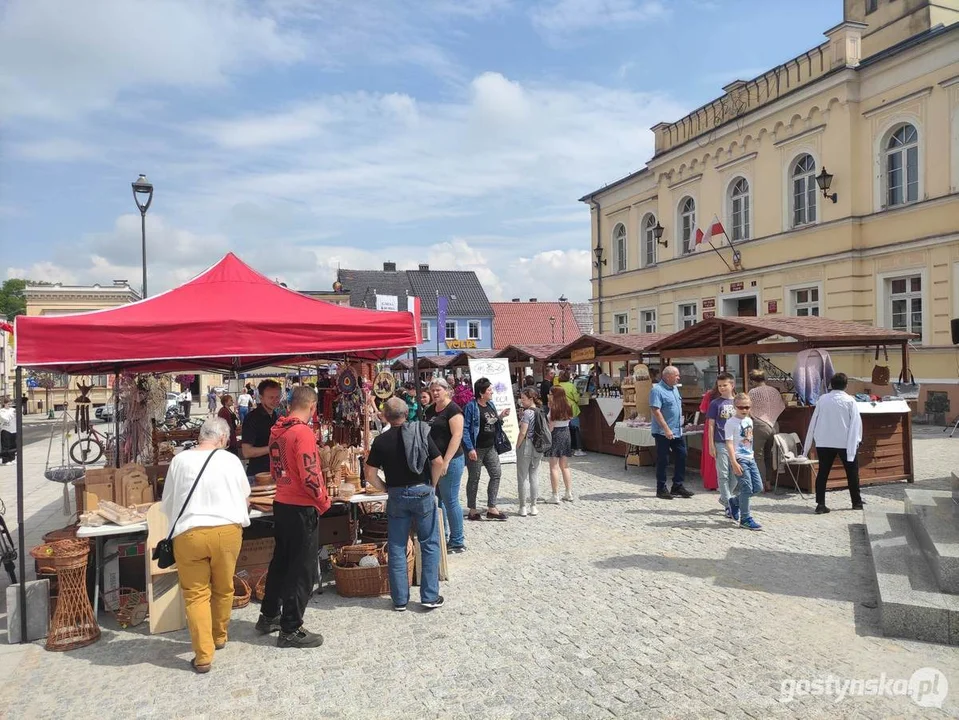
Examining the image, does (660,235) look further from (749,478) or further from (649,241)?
Answer: (749,478)

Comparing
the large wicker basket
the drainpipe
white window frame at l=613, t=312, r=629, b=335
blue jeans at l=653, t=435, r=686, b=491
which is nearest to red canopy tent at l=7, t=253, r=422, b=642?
the large wicker basket

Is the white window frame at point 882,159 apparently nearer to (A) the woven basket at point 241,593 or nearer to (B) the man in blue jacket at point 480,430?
(B) the man in blue jacket at point 480,430

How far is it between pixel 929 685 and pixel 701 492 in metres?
5.69

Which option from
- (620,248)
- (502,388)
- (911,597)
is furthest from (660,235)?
(911,597)

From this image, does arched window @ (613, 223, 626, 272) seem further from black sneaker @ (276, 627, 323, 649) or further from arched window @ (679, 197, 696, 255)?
black sneaker @ (276, 627, 323, 649)

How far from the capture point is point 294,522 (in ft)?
15.6

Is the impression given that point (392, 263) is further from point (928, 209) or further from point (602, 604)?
point (602, 604)

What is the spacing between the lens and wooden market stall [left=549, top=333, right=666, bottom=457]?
13602 millimetres

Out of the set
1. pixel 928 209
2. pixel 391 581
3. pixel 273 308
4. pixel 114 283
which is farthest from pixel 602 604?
pixel 114 283

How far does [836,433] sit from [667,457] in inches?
83.0

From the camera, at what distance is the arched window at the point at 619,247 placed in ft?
93.4

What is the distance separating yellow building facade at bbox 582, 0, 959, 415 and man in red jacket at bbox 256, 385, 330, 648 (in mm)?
15610

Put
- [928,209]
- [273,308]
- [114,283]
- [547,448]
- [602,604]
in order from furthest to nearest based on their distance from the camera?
[114,283] → [928,209] → [547,448] → [273,308] → [602,604]

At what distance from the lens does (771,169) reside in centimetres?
1984
